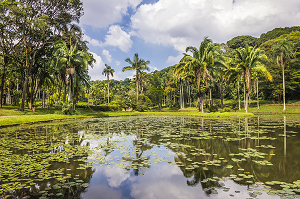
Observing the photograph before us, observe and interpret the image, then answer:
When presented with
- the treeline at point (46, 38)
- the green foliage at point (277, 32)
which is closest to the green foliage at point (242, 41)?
the green foliage at point (277, 32)

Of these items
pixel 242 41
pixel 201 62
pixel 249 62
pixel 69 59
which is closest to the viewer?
pixel 69 59

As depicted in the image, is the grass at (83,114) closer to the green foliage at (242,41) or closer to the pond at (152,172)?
the pond at (152,172)

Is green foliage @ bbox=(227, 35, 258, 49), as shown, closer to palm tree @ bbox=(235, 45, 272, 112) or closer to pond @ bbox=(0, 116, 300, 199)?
palm tree @ bbox=(235, 45, 272, 112)

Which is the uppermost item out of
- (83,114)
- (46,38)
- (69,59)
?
(46,38)

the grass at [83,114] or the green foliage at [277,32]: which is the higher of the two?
the green foliage at [277,32]

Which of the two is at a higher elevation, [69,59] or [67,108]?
[69,59]

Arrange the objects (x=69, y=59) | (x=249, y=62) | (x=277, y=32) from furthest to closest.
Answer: (x=277, y=32) → (x=249, y=62) → (x=69, y=59)

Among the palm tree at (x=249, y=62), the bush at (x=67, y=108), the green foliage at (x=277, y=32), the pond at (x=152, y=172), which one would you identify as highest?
the green foliage at (x=277, y=32)

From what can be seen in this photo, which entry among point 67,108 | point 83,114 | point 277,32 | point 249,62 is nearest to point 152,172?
point 67,108

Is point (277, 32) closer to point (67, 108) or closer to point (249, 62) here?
point (249, 62)

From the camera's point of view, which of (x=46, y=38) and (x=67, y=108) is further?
(x=46, y=38)

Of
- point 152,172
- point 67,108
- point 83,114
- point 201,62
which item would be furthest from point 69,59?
point 152,172

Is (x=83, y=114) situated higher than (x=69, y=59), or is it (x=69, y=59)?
(x=69, y=59)

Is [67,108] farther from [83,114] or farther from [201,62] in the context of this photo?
[201,62]
